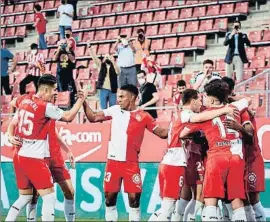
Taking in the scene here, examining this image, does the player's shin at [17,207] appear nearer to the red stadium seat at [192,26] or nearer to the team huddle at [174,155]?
the team huddle at [174,155]

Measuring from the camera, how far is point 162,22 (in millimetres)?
22906

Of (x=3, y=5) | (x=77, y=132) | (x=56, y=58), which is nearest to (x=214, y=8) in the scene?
(x=56, y=58)

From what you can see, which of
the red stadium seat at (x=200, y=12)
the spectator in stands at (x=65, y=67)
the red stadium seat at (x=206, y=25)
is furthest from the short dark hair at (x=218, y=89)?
the red stadium seat at (x=200, y=12)

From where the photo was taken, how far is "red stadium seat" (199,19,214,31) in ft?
69.8

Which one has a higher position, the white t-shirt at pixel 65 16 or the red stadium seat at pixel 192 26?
the white t-shirt at pixel 65 16

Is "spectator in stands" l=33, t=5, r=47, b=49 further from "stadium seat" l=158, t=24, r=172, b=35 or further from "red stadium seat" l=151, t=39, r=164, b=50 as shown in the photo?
"stadium seat" l=158, t=24, r=172, b=35

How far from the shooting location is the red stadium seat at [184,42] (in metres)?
21.3

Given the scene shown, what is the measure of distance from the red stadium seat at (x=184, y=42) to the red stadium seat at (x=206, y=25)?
42 centimetres

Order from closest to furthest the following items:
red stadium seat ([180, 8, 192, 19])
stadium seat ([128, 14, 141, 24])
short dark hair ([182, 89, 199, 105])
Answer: short dark hair ([182, 89, 199, 105]) → red stadium seat ([180, 8, 192, 19]) → stadium seat ([128, 14, 141, 24])

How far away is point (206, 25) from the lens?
70.3 ft

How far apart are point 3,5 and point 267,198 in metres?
16.3

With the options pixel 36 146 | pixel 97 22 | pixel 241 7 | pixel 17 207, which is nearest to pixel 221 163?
pixel 36 146

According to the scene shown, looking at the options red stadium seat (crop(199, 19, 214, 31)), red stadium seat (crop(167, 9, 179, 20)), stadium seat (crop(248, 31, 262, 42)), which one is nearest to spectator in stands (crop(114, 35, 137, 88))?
stadium seat (crop(248, 31, 262, 42))

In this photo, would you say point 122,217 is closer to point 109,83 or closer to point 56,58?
point 109,83
